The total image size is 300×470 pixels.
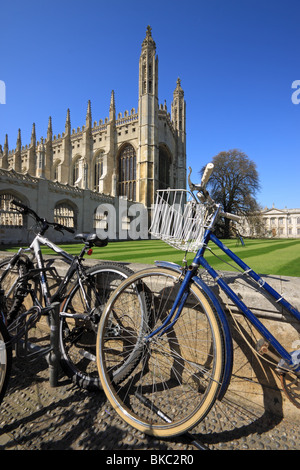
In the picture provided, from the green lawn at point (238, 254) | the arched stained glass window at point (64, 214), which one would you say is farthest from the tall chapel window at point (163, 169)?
the green lawn at point (238, 254)

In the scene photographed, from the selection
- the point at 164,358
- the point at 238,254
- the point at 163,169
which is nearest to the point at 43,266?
the point at 164,358

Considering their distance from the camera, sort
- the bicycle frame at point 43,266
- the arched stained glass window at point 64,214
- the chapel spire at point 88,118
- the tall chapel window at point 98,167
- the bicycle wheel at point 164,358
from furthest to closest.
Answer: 1. the tall chapel window at point 98,167
2. the chapel spire at point 88,118
3. the arched stained glass window at point 64,214
4. the bicycle frame at point 43,266
5. the bicycle wheel at point 164,358

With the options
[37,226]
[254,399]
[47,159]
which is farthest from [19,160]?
[254,399]

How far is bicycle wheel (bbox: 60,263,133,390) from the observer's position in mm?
2122

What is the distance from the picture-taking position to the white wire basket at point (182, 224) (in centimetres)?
175

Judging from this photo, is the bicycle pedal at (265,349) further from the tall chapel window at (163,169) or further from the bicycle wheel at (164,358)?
the tall chapel window at (163,169)

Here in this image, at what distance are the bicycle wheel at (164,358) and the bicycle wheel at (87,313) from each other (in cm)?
19

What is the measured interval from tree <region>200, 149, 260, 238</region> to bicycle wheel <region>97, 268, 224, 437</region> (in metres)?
27.9

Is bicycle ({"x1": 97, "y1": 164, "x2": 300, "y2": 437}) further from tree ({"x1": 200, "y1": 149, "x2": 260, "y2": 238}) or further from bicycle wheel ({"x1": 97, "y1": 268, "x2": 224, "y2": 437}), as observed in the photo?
tree ({"x1": 200, "y1": 149, "x2": 260, "y2": 238})

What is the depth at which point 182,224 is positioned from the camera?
1845 mm

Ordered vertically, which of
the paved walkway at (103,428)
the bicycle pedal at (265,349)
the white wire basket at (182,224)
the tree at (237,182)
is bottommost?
the paved walkway at (103,428)

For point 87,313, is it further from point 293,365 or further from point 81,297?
point 293,365

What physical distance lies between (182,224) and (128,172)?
36.3 metres
